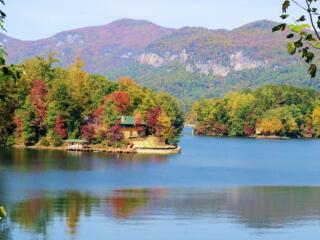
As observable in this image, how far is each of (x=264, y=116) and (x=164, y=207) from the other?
9021 centimetres

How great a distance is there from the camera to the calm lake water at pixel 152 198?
2645 centimetres

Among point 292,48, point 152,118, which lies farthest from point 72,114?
point 292,48

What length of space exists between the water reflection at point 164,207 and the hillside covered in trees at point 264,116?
8036cm

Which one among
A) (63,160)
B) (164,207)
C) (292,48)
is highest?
(292,48)

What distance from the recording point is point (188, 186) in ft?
138

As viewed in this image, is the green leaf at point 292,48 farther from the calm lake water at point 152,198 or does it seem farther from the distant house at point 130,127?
the distant house at point 130,127

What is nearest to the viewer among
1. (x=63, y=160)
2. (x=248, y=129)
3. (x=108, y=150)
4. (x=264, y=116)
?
(x=63, y=160)

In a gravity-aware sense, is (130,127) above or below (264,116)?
below

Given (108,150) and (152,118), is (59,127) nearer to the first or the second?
(108,150)

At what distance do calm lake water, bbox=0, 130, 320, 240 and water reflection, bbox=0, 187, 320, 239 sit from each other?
42 millimetres

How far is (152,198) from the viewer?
35719 millimetres

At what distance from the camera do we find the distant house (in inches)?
2773

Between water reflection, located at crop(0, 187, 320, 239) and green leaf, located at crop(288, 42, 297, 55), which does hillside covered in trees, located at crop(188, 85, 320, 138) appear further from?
green leaf, located at crop(288, 42, 297, 55)

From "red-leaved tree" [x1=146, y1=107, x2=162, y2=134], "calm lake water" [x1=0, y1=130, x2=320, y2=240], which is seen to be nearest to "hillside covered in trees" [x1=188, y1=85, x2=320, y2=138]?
"red-leaved tree" [x1=146, y1=107, x2=162, y2=134]
